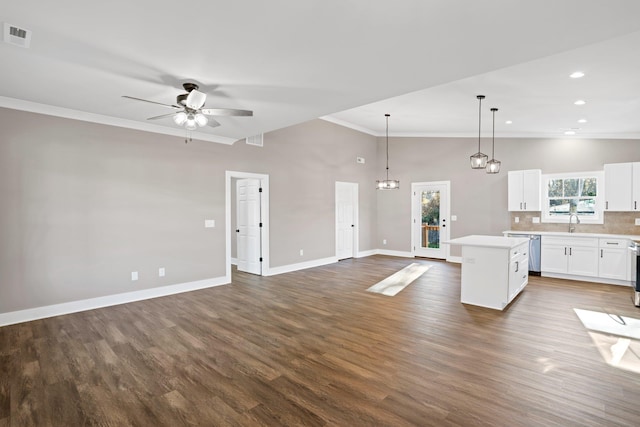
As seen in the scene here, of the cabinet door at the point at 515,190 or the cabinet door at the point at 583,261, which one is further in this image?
the cabinet door at the point at 515,190

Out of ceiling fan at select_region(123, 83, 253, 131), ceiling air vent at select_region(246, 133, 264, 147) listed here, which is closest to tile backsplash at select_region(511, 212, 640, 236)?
ceiling air vent at select_region(246, 133, 264, 147)

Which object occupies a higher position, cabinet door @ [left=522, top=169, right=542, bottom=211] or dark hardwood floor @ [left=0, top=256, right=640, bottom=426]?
cabinet door @ [left=522, top=169, right=542, bottom=211]

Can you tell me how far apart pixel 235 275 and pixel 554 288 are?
20.2ft

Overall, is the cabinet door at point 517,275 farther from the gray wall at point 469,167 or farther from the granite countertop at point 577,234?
the gray wall at point 469,167

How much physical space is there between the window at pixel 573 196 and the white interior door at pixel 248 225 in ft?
21.0

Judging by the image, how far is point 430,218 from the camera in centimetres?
874

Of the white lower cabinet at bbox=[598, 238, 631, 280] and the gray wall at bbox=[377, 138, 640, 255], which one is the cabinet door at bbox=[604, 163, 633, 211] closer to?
the gray wall at bbox=[377, 138, 640, 255]

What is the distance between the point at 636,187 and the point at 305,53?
6.84m

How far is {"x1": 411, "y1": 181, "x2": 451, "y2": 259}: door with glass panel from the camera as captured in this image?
8.46 meters

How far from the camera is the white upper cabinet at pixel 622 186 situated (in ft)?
18.9

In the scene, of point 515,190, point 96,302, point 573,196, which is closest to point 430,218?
point 515,190

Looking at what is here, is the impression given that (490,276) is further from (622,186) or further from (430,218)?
(430,218)

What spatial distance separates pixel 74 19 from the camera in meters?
2.16

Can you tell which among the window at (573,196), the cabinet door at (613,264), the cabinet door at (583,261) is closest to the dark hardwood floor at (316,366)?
the cabinet door at (613,264)
